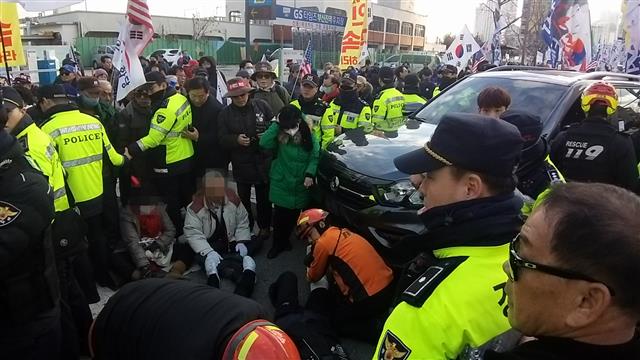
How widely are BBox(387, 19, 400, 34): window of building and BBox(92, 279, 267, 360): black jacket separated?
73.7 m

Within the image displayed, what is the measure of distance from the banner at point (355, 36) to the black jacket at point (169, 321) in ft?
30.6

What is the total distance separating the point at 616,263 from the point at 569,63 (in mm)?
10436

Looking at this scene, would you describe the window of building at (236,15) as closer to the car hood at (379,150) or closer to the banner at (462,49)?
the banner at (462,49)

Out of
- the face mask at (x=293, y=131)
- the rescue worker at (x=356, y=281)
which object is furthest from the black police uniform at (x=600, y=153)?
the face mask at (x=293, y=131)

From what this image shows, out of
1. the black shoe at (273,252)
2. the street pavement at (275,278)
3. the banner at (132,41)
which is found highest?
the banner at (132,41)

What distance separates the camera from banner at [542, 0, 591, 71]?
9.47 metres

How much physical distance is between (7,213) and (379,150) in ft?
9.29

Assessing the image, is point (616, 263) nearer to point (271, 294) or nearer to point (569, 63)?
point (271, 294)

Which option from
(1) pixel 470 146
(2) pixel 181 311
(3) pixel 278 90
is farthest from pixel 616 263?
(3) pixel 278 90

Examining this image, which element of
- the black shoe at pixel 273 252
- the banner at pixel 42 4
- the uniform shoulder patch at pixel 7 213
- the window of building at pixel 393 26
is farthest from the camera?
the window of building at pixel 393 26

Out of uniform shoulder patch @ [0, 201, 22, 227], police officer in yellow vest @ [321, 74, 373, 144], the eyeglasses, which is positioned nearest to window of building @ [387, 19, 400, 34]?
police officer in yellow vest @ [321, 74, 373, 144]

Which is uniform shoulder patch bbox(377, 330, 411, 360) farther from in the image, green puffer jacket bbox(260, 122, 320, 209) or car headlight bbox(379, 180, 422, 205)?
green puffer jacket bbox(260, 122, 320, 209)

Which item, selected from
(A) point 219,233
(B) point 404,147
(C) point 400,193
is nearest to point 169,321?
(C) point 400,193

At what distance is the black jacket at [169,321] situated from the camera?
1.57 meters
